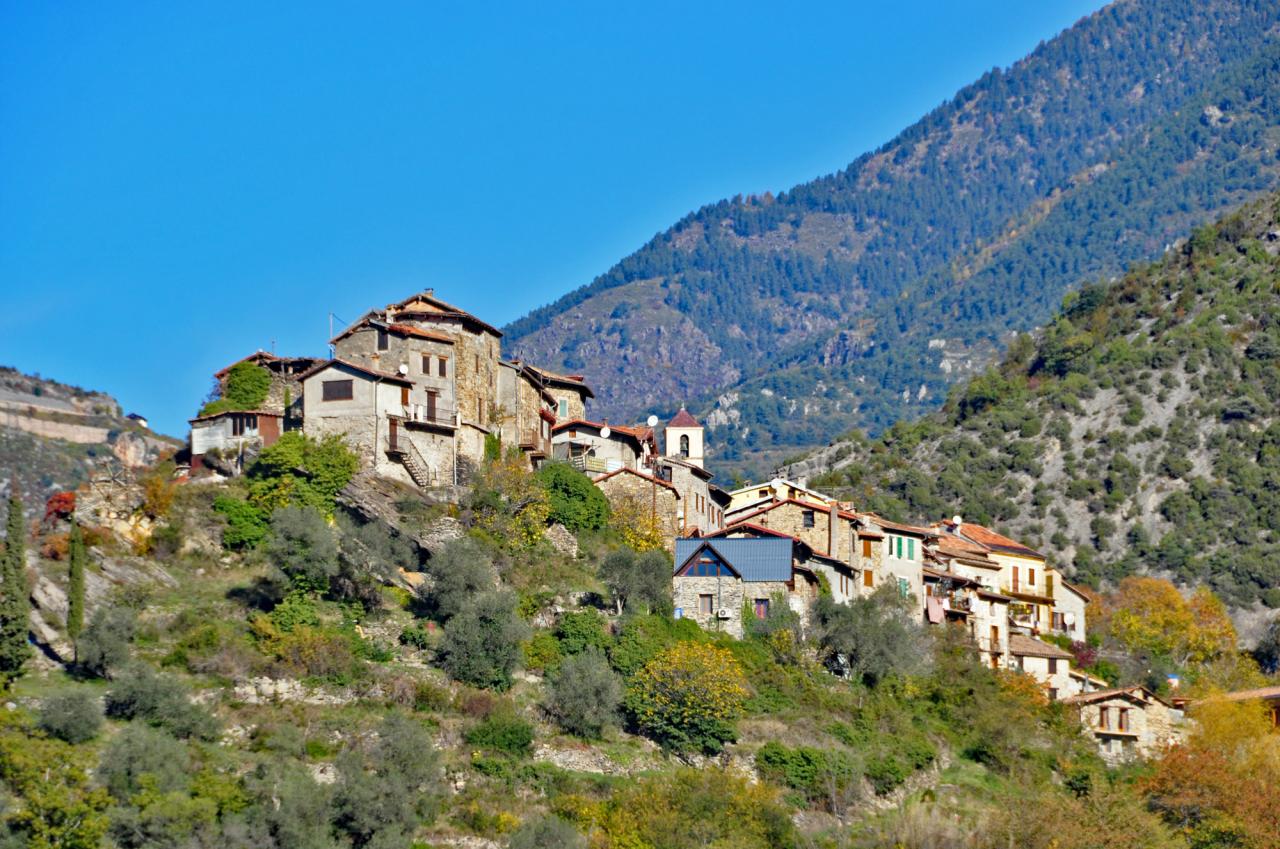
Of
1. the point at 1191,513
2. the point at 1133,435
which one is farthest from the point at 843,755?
the point at 1133,435

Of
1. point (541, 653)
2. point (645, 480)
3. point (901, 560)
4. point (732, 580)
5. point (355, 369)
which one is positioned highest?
point (355, 369)

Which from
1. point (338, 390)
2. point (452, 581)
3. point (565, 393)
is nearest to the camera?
point (452, 581)

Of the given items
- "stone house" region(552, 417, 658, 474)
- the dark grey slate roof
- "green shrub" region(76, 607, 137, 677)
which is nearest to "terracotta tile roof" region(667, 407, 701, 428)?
"stone house" region(552, 417, 658, 474)

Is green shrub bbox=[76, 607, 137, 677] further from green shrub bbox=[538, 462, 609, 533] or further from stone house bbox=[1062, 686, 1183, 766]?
stone house bbox=[1062, 686, 1183, 766]

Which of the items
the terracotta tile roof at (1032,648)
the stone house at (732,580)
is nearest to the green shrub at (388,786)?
the stone house at (732,580)

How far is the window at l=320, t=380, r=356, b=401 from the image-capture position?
230 ft

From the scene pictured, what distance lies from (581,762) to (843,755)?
32.0ft

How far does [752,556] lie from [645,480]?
345 inches

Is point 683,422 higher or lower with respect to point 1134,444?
lower

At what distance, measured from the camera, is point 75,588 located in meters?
57.2

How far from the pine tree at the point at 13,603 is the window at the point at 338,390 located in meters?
15.9

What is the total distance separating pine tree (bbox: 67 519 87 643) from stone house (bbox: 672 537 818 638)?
2166 cm

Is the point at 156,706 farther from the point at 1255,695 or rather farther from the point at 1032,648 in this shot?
the point at 1255,695

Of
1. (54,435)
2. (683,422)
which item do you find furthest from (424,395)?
(54,435)
